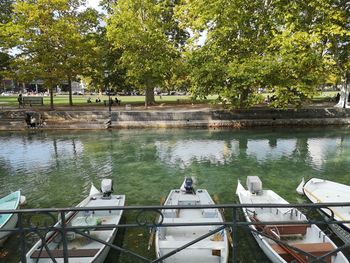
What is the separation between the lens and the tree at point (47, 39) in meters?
33.5

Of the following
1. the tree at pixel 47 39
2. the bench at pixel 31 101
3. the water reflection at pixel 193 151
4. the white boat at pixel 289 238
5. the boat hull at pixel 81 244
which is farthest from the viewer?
the bench at pixel 31 101

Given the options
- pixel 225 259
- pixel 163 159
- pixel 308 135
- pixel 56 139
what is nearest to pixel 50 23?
pixel 56 139

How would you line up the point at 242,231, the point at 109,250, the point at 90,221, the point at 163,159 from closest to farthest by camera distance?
1. the point at 109,250
2. the point at 90,221
3. the point at 242,231
4. the point at 163,159

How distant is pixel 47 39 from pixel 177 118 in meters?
15.5

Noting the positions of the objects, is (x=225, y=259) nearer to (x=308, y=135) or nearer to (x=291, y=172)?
(x=291, y=172)

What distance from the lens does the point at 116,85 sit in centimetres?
4791

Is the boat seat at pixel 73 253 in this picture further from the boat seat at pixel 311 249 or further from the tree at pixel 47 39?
the tree at pixel 47 39

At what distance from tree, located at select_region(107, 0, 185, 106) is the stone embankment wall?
617 centimetres

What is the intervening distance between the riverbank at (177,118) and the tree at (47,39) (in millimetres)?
4471

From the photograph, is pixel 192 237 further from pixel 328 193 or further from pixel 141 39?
pixel 141 39

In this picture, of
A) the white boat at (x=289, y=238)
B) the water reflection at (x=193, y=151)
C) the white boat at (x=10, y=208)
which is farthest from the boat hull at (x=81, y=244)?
the water reflection at (x=193, y=151)

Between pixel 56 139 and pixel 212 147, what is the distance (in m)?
13.3

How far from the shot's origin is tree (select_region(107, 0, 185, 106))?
1468 inches

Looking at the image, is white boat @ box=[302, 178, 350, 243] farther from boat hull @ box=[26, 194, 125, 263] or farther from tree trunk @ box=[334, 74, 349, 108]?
tree trunk @ box=[334, 74, 349, 108]
